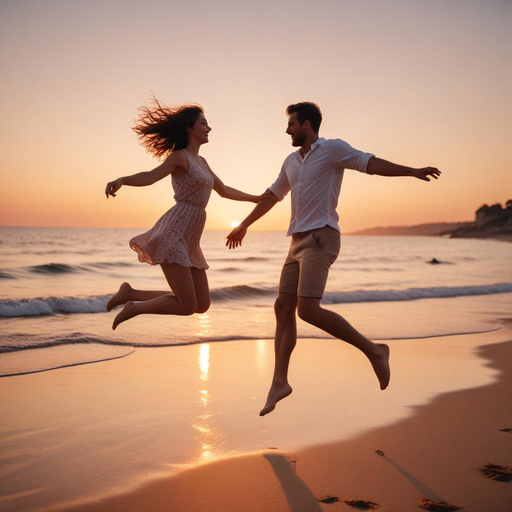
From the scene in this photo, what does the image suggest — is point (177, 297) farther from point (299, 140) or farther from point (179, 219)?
point (299, 140)

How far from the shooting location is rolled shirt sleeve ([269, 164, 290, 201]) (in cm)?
521

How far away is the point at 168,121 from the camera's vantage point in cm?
508

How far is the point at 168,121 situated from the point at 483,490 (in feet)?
12.1

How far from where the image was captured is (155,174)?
182 inches

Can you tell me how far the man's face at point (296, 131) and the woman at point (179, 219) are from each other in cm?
85

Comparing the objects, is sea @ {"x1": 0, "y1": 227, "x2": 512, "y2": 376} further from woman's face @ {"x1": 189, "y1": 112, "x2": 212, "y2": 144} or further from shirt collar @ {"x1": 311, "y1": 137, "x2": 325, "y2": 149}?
shirt collar @ {"x1": 311, "y1": 137, "x2": 325, "y2": 149}

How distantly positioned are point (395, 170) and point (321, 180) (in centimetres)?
57

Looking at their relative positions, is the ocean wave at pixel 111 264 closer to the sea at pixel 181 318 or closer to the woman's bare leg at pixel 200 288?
the sea at pixel 181 318

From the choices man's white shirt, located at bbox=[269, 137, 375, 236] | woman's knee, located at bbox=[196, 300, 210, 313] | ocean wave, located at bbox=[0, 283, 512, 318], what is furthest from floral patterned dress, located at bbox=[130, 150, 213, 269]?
ocean wave, located at bbox=[0, 283, 512, 318]

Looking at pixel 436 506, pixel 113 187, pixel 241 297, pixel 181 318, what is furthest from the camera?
pixel 241 297

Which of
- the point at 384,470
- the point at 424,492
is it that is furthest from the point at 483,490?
the point at 384,470

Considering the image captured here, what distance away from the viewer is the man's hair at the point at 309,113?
4688 millimetres

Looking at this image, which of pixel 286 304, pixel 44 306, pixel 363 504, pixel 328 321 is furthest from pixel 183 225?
pixel 44 306

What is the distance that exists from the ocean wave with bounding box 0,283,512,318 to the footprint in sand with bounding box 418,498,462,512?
10833mm
